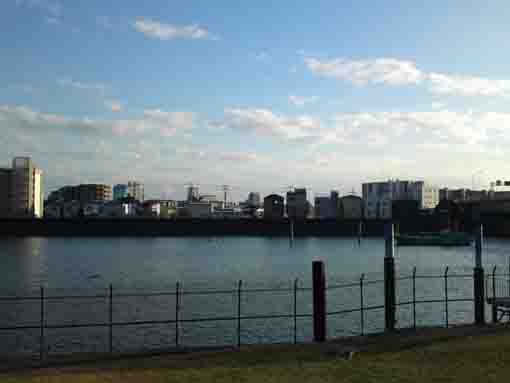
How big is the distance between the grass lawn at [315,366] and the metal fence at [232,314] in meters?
7.99

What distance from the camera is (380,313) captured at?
43.4 m

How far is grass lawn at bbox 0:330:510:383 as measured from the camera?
16719 millimetres

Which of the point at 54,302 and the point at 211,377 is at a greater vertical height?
the point at 211,377

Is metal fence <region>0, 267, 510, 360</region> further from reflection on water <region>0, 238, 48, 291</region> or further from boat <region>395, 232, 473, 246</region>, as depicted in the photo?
boat <region>395, 232, 473, 246</region>

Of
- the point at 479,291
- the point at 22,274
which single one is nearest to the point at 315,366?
the point at 479,291

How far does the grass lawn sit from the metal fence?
7.99 m

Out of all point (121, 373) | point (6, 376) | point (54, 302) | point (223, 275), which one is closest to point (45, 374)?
point (6, 376)

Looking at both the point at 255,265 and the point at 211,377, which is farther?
the point at 255,265

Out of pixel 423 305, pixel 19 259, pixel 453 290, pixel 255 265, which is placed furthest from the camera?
pixel 19 259

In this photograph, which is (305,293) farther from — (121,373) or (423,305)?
(121,373)

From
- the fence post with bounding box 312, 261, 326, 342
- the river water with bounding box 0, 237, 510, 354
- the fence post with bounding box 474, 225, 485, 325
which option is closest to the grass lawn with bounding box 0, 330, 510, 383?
the fence post with bounding box 312, 261, 326, 342

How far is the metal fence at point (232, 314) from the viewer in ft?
110

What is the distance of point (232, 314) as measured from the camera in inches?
1694

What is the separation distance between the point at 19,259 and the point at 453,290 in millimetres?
85899
